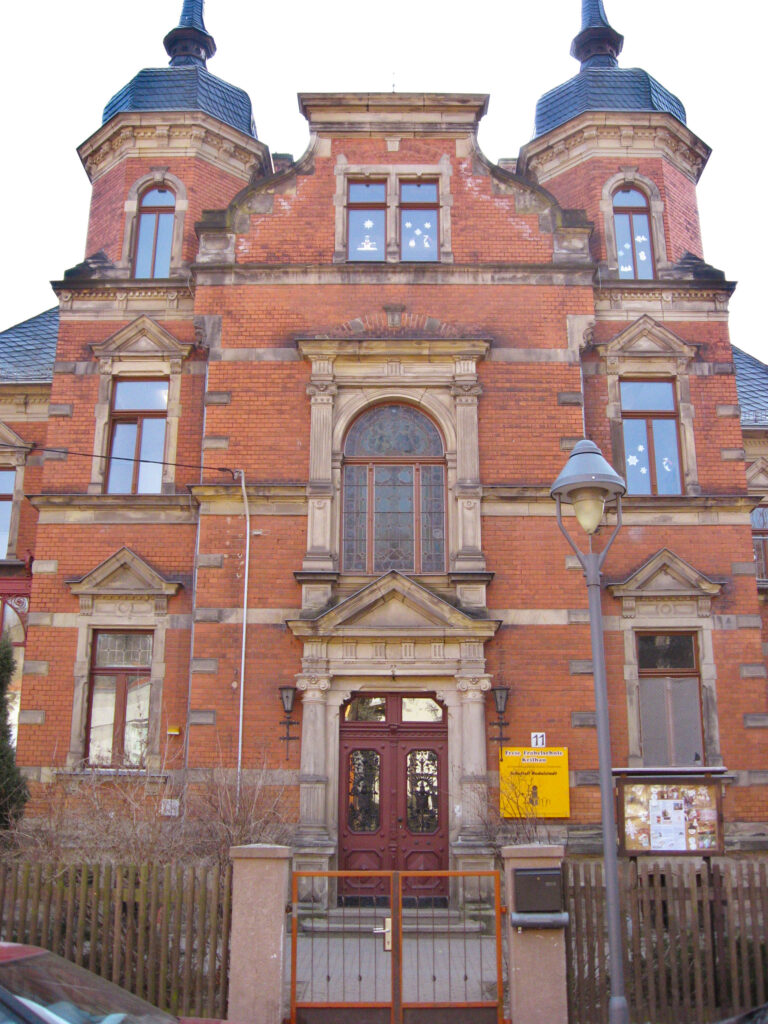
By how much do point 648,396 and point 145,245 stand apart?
9.57m

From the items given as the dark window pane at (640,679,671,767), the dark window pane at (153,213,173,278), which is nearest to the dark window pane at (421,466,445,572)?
the dark window pane at (640,679,671,767)

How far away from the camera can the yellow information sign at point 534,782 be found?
576 inches

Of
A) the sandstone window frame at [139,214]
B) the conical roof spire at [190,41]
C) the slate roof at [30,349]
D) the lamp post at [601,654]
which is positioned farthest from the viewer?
the conical roof spire at [190,41]

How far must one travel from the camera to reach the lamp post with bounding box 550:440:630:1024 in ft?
25.9

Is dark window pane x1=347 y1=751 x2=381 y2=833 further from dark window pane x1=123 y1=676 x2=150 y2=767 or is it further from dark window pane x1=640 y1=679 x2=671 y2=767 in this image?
dark window pane x1=640 y1=679 x2=671 y2=767

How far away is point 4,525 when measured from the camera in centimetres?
1897

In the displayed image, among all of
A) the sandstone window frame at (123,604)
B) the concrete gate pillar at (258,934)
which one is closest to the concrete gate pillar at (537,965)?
the concrete gate pillar at (258,934)

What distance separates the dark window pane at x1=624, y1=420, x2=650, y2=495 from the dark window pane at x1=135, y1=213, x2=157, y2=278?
9.08 m

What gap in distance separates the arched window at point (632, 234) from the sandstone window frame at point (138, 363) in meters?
8.05

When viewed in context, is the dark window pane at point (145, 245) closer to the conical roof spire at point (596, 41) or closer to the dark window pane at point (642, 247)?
the dark window pane at point (642, 247)

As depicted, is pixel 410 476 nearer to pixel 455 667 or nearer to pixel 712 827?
pixel 455 667

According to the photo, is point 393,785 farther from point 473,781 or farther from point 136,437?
point 136,437

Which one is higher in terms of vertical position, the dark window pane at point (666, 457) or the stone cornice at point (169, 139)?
the stone cornice at point (169, 139)

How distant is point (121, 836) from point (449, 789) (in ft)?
18.2
